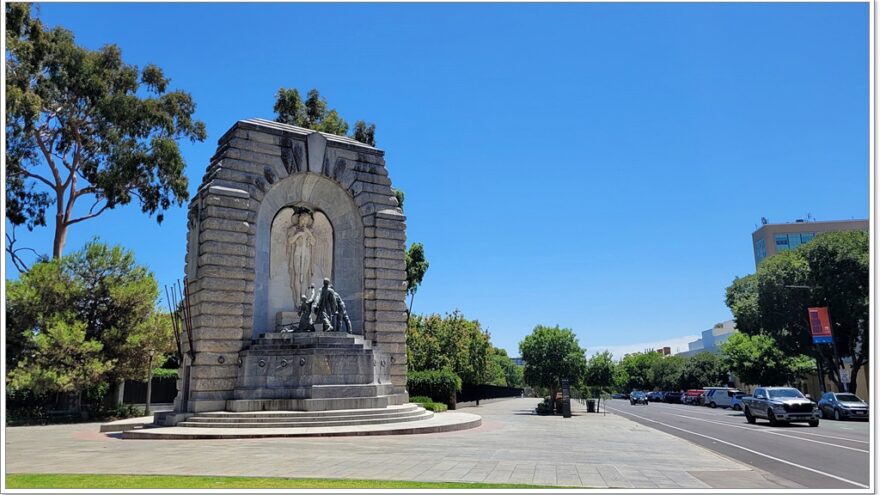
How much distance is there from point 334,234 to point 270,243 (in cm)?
238

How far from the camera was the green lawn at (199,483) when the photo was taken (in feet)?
27.8

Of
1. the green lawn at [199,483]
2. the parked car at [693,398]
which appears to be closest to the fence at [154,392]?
the green lawn at [199,483]

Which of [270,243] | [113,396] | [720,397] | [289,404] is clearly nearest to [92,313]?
[113,396]

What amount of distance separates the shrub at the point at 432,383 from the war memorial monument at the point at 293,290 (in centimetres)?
1148

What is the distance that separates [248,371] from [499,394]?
52.7 metres

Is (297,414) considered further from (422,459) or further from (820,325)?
(820,325)

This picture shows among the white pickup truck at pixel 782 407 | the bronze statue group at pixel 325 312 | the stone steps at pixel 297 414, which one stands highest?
the bronze statue group at pixel 325 312

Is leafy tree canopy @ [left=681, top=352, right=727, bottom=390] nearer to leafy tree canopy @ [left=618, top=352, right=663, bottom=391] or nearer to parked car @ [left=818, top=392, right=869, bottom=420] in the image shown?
leafy tree canopy @ [left=618, top=352, right=663, bottom=391]

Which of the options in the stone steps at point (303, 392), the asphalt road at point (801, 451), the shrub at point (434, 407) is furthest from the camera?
the shrub at point (434, 407)

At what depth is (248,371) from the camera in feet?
63.9

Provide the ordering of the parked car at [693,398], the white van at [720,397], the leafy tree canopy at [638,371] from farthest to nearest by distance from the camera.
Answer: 1. the leafy tree canopy at [638,371]
2. the parked car at [693,398]
3. the white van at [720,397]

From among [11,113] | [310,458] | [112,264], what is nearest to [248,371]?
[310,458]

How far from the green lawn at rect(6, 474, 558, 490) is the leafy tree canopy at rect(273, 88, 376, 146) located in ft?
105

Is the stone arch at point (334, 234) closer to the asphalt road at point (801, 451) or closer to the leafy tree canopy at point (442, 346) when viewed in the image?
the asphalt road at point (801, 451)
